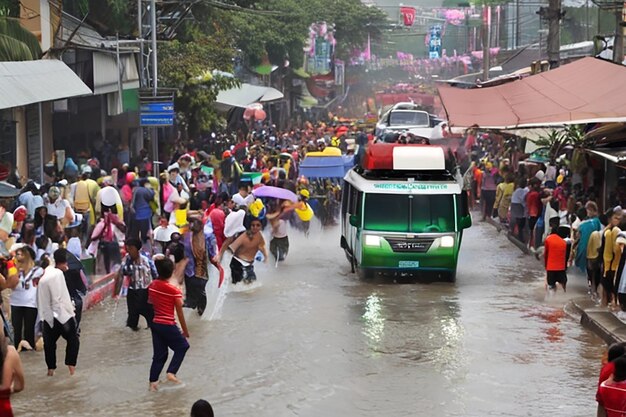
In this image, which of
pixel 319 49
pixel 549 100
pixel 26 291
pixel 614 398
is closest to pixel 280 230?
pixel 549 100

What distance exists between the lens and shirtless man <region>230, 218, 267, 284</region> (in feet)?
66.2

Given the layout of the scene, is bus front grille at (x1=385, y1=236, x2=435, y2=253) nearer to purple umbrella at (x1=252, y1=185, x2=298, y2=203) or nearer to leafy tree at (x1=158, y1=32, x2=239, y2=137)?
purple umbrella at (x1=252, y1=185, x2=298, y2=203)

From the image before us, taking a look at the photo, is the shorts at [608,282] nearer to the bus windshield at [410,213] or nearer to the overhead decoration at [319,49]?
the bus windshield at [410,213]

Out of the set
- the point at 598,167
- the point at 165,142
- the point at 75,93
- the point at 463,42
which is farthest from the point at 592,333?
the point at 463,42

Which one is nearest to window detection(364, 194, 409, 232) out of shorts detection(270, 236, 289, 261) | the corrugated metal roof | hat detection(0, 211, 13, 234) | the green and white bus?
the green and white bus

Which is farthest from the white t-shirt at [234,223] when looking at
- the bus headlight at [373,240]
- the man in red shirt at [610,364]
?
the man in red shirt at [610,364]

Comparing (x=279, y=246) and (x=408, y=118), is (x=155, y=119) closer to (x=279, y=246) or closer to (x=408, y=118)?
(x=279, y=246)

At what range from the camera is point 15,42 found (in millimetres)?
25031

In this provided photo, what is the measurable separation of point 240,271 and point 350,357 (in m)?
5.93

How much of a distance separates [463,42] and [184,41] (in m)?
105

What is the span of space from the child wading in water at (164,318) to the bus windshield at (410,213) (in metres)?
8.86

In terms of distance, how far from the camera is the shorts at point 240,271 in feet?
67.9

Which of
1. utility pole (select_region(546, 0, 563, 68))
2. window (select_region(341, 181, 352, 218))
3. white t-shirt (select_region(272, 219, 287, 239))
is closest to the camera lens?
white t-shirt (select_region(272, 219, 287, 239))

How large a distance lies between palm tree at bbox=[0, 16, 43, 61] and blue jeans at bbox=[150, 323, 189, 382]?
1271 cm
